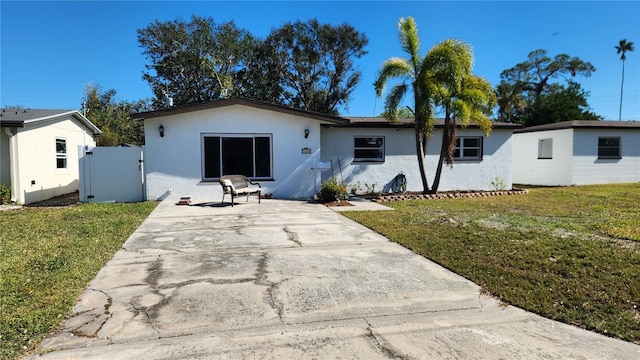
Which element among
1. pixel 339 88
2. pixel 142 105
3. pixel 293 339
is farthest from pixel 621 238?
pixel 142 105

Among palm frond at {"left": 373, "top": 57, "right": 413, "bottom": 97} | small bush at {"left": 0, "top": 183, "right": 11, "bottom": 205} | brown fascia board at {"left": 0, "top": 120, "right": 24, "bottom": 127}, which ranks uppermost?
palm frond at {"left": 373, "top": 57, "right": 413, "bottom": 97}

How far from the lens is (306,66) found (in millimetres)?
29531

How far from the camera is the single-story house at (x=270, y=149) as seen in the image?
11211 millimetres

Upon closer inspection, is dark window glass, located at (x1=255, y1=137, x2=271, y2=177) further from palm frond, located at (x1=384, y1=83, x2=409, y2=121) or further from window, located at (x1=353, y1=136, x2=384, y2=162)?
palm frond, located at (x1=384, y1=83, x2=409, y2=121)

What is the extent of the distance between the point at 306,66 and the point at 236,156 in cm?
1978

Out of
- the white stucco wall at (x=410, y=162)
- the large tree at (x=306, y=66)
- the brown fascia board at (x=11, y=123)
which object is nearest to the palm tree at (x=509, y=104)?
the large tree at (x=306, y=66)

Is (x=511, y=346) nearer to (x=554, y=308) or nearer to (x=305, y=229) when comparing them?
(x=554, y=308)

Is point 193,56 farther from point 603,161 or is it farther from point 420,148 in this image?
point 603,161

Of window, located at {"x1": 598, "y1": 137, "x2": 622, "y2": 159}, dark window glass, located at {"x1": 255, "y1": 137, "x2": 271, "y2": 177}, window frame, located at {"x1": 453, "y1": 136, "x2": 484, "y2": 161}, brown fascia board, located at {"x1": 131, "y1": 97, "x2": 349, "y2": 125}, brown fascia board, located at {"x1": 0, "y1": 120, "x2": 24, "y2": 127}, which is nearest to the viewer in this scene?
brown fascia board, located at {"x1": 0, "y1": 120, "x2": 24, "y2": 127}

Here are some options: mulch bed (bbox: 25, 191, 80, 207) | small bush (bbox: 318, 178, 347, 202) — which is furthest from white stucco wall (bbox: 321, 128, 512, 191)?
mulch bed (bbox: 25, 191, 80, 207)

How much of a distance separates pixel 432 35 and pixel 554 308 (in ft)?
34.3

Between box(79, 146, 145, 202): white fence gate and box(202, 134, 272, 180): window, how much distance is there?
2080 mm

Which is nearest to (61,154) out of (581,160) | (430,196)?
(430,196)

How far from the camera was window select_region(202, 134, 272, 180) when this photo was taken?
11562 mm
